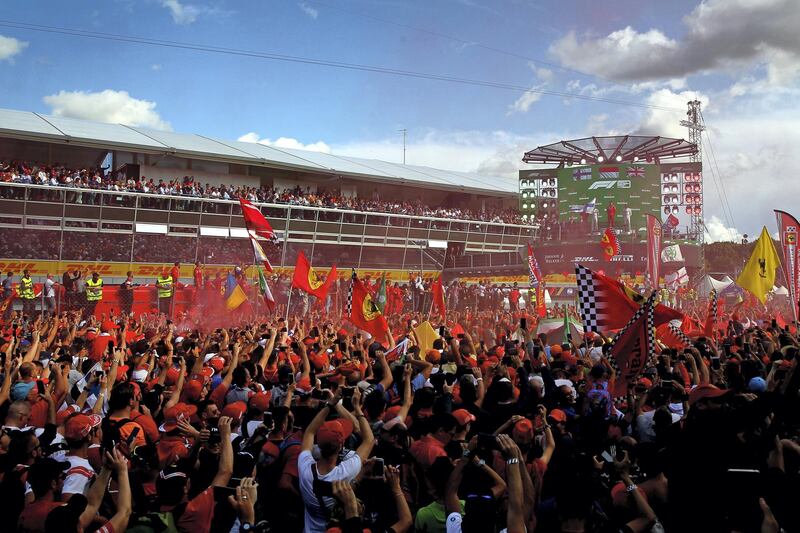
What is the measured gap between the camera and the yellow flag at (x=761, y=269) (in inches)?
575

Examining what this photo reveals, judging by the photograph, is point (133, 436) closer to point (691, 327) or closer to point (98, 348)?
point (98, 348)

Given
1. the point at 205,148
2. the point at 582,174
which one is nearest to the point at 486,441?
the point at 205,148

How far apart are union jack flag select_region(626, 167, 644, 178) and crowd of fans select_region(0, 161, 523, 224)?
488 inches

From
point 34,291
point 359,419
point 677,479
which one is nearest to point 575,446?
point 677,479

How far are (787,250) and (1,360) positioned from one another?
556 inches

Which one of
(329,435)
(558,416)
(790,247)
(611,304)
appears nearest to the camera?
(329,435)

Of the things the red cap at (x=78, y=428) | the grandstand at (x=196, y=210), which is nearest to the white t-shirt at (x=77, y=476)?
the red cap at (x=78, y=428)

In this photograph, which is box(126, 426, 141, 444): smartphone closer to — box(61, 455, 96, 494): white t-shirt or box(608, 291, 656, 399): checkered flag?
box(61, 455, 96, 494): white t-shirt

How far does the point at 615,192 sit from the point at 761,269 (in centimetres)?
3409

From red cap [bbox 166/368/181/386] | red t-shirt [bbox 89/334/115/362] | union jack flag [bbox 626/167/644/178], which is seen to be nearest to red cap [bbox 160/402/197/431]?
red cap [bbox 166/368/181/386]

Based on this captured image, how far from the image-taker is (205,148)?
33.1m

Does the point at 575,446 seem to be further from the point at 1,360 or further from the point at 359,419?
the point at 1,360

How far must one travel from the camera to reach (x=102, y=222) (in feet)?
83.1

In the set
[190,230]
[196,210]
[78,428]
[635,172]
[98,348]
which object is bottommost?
[98,348]
